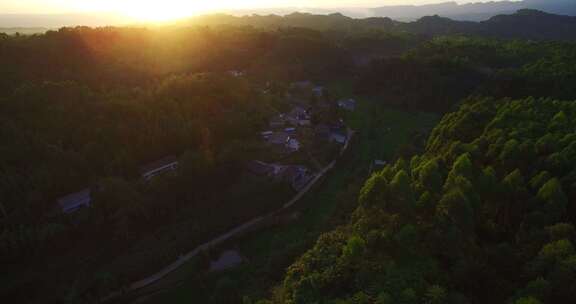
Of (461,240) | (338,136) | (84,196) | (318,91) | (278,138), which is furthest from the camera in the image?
(318,91)

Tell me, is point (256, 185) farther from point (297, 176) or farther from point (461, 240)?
point (461, 240)

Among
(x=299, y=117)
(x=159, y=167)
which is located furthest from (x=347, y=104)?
(x=159, y=167)

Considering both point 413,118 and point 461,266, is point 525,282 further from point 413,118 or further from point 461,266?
point 413,118

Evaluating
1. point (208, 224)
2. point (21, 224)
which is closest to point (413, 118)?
point (208, 224)

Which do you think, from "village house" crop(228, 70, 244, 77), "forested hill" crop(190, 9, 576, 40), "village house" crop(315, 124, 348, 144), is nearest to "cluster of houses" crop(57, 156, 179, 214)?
"village house" crop(315, 124, 348, 144)

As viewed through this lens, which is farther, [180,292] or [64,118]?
[64,118]

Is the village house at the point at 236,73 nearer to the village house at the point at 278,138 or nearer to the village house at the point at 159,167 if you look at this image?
Answer: the village house at the point at 278,138

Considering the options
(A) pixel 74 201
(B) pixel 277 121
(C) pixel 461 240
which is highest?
(C) pixel 461 240
